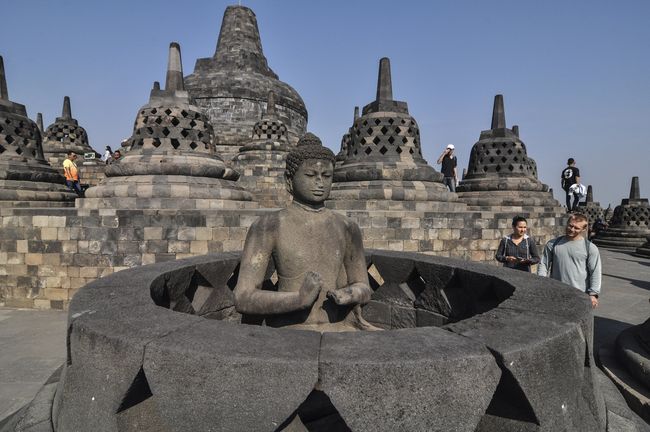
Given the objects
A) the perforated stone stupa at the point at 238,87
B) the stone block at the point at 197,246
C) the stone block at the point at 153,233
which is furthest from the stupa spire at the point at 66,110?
the stone block at the point at 197,246

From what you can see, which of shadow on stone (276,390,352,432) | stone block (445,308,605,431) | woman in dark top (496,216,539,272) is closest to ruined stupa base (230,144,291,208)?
woman in dark top (496,216,539,272)

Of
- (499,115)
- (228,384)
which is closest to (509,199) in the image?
(499,115)

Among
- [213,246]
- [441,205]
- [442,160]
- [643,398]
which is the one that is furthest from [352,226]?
[442,160]

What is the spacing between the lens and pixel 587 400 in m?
1.68

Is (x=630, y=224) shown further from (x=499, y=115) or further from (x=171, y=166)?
(x=171, y=166)

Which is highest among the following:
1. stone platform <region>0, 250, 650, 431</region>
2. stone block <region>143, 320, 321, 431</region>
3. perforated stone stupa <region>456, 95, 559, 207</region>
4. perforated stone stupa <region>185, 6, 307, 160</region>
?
perforated stone stupa <region>185, 6, 307, 160</region>

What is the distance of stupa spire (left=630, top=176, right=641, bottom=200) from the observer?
667 inches

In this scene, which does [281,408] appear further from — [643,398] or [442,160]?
[442,160]

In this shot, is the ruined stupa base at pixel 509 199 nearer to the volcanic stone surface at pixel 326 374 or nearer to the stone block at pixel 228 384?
the volcanic stone surface at pixel 326 374

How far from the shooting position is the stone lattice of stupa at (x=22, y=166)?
25.1 feet

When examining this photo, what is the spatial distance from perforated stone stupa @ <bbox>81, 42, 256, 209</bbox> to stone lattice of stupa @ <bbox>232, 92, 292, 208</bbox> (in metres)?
7.30

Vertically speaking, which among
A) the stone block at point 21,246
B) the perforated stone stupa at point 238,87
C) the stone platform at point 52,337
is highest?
the perforated stone stupa at point 238,87

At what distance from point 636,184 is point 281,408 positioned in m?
22.3

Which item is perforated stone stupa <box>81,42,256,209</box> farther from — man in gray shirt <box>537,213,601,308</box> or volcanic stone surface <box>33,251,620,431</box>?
man in gray shirt <box>537,213,601,308</box>
